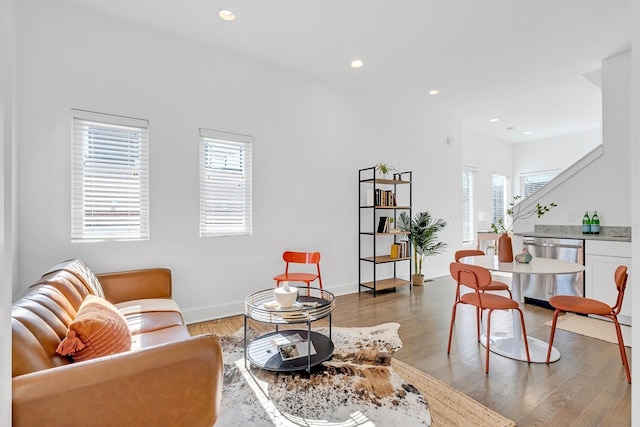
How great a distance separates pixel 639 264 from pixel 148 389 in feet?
5.42

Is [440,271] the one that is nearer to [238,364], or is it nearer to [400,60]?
[400,60]

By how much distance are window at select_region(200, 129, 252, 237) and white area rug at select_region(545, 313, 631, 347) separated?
3603 mm

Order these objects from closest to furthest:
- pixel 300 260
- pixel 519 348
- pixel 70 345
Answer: pixel 70 345 < pixel 519 348 < pixel 300 260

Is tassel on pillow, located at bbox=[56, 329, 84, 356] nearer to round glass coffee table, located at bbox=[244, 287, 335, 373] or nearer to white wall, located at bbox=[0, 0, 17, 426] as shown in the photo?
white wall, located at bbox=[0, 0, 17, 426]

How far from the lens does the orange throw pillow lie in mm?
1407

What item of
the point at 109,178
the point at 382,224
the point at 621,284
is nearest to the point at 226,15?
the point at 109,178

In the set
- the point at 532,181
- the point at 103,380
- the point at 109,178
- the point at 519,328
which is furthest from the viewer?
the point at 532,181

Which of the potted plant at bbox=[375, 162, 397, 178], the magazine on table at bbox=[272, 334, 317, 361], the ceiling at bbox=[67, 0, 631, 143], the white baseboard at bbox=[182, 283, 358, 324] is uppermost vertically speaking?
the ceiling at bbox=[67, 0, 631, 143]

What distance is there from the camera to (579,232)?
14.0ft

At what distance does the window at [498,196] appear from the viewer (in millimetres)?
7922

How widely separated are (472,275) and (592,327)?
1.99 meters

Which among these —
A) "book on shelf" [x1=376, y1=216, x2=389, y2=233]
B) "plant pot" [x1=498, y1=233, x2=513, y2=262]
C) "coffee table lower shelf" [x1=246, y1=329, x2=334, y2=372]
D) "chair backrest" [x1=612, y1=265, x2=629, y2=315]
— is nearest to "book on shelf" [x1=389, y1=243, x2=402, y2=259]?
"book on shelf" [x1=376, y1=216, x2=389, y2=233]

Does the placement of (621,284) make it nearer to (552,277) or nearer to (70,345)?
(552,277)

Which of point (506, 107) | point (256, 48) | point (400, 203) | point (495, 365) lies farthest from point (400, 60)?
point (495, 365)
